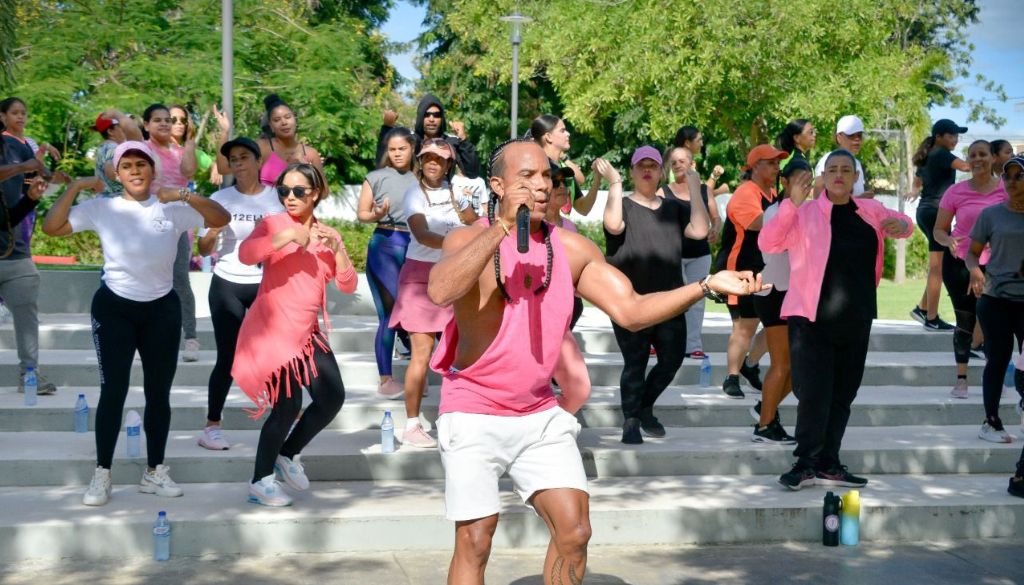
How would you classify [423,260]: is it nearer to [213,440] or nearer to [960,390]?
[213,440]

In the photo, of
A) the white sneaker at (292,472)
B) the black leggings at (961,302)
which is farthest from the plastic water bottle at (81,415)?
the black leggings at (961,302)

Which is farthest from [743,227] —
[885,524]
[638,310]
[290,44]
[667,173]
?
[290,44]

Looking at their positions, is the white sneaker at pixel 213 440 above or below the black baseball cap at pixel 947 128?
below

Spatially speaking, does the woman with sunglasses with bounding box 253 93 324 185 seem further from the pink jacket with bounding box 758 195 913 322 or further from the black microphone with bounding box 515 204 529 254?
the black microphone with bounding box 515 204 529 254

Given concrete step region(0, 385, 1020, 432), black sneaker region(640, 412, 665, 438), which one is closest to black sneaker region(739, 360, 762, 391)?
concrete step region(0, 385, 1020, 432)

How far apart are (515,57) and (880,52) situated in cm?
Answer: 818

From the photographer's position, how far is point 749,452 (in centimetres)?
840

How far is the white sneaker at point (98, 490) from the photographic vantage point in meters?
6.95

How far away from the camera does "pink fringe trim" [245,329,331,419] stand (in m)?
6.91

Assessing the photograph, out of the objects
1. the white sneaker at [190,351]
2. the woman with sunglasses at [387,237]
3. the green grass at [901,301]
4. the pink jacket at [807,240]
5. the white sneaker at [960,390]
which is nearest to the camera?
the pink jacket at [807,240]

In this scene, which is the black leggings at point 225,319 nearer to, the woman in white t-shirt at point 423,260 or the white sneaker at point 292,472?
the white sneaker at point 292,472

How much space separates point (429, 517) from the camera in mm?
6930

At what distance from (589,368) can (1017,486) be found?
336 cm

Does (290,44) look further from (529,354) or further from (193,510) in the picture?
(529,354)
